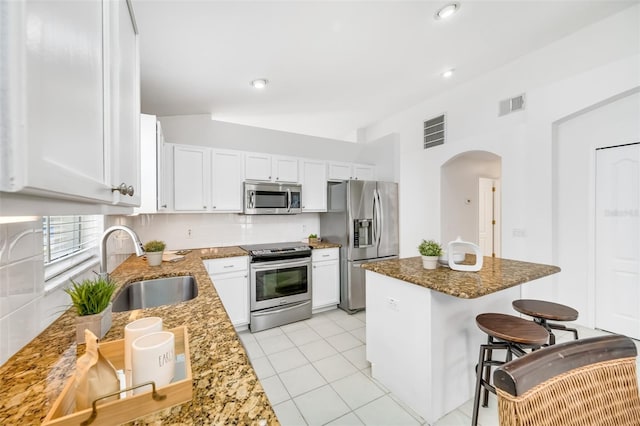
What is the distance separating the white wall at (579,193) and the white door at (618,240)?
0.21 feet

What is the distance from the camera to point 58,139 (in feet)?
1.53

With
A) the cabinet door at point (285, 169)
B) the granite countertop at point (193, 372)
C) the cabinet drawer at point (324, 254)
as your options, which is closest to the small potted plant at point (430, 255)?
the granite countertop at point (193, 372)

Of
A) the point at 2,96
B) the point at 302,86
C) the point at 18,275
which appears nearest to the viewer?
the point at 2,96

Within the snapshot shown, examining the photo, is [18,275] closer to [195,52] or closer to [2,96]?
[2,96]

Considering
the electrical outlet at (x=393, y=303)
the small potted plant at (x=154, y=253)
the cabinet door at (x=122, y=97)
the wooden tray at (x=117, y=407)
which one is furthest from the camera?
the small potted plant at (x=154, y=253)

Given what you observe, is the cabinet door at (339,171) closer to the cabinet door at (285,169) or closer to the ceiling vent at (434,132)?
the cabinet door at (285,169)

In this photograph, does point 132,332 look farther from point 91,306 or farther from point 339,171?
point 339,171

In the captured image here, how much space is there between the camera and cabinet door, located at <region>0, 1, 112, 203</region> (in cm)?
35

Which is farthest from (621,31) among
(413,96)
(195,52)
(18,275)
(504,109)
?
(18,275)

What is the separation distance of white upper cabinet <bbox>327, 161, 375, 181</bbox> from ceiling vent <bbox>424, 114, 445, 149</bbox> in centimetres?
100

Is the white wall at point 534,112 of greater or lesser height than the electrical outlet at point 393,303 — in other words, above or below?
above

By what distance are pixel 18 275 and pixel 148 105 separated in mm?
2713

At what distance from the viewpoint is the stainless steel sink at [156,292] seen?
1.79 meters

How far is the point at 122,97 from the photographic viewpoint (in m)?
0.87
